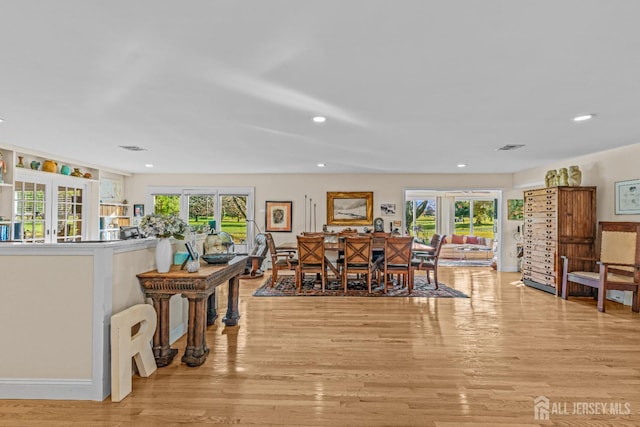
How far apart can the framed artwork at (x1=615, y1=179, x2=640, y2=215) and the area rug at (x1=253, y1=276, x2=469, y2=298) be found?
255cm

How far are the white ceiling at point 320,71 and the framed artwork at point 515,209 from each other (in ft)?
11.1

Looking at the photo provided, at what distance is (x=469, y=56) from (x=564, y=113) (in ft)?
6.12

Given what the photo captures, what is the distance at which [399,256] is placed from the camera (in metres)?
5.70

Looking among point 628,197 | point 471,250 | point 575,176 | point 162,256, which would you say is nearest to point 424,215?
point 471,250

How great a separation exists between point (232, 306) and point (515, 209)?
6.93 metres

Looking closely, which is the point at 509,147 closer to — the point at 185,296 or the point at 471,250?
the point at 185,296

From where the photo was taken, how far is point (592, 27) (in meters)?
1.90

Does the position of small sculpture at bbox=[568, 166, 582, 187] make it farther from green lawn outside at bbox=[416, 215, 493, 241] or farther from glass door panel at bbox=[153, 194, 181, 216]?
glass door panel at bbox=[153, 194, 181, 216]

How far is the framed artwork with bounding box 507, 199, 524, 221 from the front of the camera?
26.1 feet

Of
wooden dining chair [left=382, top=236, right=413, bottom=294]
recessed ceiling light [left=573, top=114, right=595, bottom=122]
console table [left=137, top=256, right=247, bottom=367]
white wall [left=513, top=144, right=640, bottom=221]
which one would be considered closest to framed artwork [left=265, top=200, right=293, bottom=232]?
wooden dining chair [left=382, top=236, right=413, bottom=294]

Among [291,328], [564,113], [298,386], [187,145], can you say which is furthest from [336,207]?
[298,386]

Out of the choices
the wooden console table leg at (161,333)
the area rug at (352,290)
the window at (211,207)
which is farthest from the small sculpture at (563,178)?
the window at (211,207)

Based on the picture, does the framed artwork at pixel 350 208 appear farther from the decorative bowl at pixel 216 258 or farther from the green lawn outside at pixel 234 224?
the decorative bowl at pixel 216 258

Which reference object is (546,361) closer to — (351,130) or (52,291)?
(351,130)
